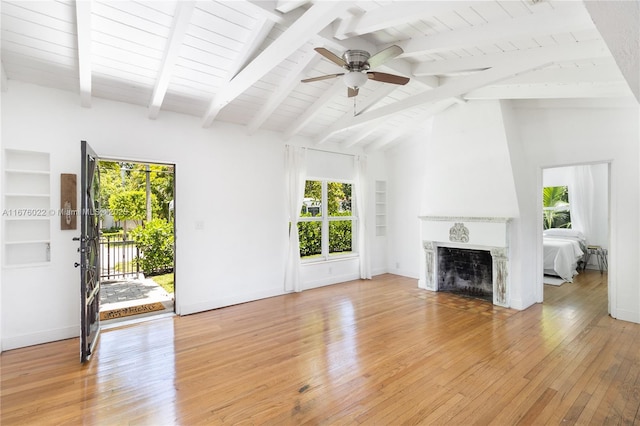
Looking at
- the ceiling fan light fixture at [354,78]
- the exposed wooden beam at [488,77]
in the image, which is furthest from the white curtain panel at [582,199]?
the ceiling fan light fixture at [354,78]

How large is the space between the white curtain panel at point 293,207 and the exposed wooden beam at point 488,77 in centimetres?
114

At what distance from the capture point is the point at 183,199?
4320mm

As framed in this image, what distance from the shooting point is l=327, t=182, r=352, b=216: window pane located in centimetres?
627

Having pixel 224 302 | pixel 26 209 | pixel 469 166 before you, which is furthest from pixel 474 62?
pixel 26 209

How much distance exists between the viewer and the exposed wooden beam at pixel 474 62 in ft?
9.67

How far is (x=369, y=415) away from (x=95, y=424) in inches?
73.6

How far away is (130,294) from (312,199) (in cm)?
361

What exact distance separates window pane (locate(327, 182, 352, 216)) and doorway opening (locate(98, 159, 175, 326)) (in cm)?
295

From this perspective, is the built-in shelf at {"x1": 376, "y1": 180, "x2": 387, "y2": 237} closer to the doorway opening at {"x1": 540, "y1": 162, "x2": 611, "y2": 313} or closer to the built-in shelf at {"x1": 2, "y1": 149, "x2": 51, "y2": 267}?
the doorway opening at {"x1": 540, "y1": 162, "x2": 611, "y2": 313}

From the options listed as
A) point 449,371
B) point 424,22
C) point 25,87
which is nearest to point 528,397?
point 449,371

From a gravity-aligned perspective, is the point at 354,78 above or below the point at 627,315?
above

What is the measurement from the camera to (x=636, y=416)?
2.12 metres

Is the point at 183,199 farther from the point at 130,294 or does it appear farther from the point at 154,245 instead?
the point at 154,245

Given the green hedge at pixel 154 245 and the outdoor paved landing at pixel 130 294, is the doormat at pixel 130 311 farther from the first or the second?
the green hedge at pixel 154 245
